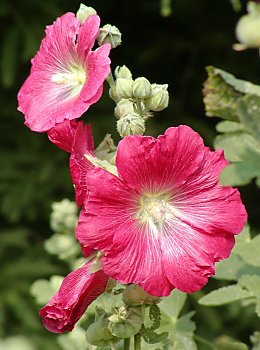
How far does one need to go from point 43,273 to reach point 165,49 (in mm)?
1211

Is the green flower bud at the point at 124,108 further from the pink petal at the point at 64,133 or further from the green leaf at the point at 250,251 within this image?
the green leaf at the point at 250,251

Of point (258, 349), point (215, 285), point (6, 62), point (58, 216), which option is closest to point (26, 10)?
point (6, 62)

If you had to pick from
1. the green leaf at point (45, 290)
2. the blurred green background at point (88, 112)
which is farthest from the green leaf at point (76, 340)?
the blurred green background at point (88, 112)

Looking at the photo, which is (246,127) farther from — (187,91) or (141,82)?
(187,91)

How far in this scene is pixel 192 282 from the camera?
2.95 feet

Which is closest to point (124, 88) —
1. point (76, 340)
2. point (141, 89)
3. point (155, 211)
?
point (141, 89)

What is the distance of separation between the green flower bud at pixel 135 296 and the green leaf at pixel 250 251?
0.26 meters

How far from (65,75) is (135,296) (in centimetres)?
31

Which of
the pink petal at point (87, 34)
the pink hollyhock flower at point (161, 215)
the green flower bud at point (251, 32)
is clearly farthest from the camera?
the pink petal at point (87, 34)

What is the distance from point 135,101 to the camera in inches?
37.7

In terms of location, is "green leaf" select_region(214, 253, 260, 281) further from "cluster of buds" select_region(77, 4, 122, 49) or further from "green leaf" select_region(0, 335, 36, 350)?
"green leaf" select_region(0, 335, 36, 350)

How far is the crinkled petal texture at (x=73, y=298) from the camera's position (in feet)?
3.01

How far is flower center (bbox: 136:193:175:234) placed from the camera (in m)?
0.95

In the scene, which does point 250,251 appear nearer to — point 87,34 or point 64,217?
point 87,34
